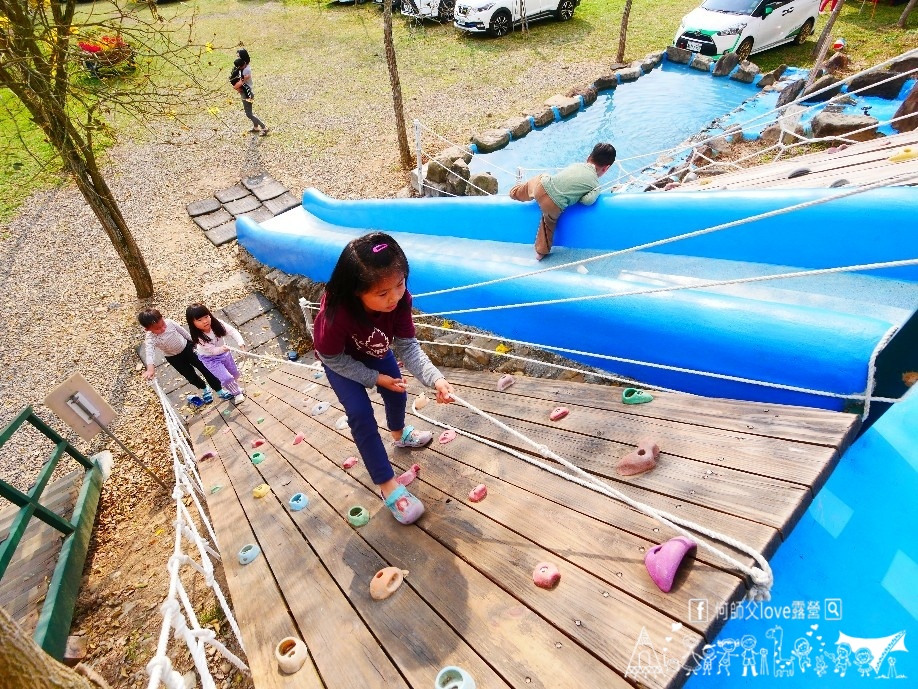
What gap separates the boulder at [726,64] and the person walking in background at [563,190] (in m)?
8.50

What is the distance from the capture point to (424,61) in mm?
12656

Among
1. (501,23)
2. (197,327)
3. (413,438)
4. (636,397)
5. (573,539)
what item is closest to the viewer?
(573,539)

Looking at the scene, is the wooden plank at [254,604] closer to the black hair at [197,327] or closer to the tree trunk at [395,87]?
the black hair at [197,327]

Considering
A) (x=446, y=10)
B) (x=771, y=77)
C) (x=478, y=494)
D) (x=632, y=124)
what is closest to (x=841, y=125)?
(x=632, y=124)

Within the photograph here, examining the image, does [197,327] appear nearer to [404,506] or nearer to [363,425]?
[363,425]

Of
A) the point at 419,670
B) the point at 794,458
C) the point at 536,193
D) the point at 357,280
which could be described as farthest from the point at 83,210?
the point at 794,458

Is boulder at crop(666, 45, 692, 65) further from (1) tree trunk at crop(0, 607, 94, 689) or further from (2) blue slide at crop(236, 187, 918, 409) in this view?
(1) tree trunk at crop(0, 607, 94, 689)

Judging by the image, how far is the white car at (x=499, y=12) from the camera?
1290 cm

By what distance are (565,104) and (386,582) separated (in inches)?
390

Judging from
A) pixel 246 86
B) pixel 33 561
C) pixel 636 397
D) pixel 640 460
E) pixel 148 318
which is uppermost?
pixel 640 460

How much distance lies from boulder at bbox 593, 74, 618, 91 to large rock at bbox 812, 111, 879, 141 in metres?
4.60

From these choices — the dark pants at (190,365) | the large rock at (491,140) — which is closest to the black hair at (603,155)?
the dark pants at (190,365)

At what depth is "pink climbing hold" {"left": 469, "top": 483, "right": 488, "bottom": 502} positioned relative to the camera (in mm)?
2164

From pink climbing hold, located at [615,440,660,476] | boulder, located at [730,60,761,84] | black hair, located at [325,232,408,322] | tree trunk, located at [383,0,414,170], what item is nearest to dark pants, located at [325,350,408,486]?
black hair, located at [325,232,408,322]
